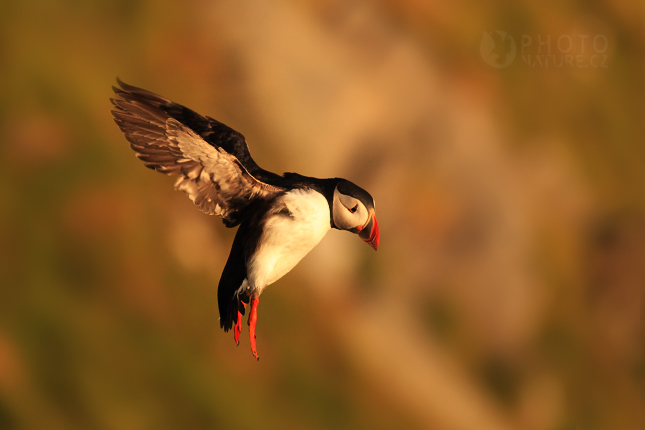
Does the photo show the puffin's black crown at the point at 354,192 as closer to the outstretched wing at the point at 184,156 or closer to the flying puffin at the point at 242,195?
the flying puffin at the point at 242,195

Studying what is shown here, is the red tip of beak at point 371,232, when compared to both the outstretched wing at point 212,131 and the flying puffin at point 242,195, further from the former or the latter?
the outstretched wing at point 212,131

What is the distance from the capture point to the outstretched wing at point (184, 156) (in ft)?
2.85

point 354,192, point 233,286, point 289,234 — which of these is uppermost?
point 354,192

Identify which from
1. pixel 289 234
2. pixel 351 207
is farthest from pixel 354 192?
pixel 289 234

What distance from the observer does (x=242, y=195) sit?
93cm

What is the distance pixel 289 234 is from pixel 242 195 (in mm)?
106

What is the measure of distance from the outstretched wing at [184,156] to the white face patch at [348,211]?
0.10 m

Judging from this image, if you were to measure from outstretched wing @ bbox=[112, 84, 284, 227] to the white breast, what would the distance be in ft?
0.14

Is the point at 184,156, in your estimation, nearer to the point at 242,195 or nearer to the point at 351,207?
the point at 242,195

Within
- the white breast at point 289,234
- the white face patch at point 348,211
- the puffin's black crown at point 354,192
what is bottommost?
the white breast at point 289,234

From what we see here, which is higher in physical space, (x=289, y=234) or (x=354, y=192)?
(x=354, y=192)

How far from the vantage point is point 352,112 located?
1.39m

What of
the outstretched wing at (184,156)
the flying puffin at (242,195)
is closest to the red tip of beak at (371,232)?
the flying puffin at (242,195)

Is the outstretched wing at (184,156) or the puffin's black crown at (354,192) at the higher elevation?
the puffin's black crown at (354,192)
